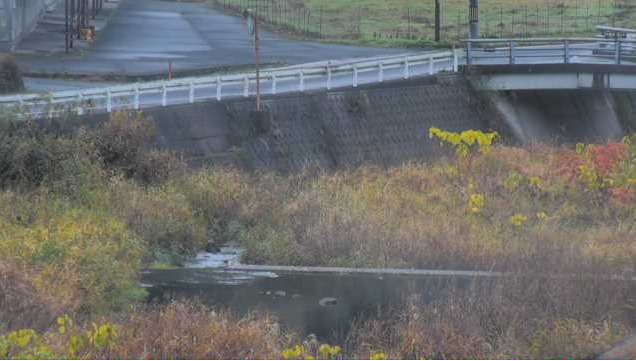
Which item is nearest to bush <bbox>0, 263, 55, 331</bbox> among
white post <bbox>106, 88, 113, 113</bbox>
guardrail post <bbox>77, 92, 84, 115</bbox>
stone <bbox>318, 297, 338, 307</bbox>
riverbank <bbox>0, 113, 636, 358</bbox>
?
riverbank <bbox>0, 113, 636, 358</bbox>

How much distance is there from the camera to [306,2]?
76.3 metres

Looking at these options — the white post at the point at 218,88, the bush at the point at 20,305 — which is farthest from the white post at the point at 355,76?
the bush at the point at 20,305

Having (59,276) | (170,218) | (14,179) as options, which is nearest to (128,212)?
(170,218)

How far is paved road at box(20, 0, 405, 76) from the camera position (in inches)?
1550

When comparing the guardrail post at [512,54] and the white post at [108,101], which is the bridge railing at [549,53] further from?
the white post at [108,101]

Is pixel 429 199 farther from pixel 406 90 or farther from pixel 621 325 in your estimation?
pixel 621 325

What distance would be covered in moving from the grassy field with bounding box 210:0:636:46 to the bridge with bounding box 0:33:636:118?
45.1 ft

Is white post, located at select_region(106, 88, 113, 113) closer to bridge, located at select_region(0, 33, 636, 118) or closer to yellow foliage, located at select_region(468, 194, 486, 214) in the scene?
bridge, located at select_region(0, 33, 636, 118)

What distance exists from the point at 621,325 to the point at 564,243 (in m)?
6.05

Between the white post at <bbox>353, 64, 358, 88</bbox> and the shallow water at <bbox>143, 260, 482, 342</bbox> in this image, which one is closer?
the shallow water at <bbox>143, 260, 482, 342</bbox>

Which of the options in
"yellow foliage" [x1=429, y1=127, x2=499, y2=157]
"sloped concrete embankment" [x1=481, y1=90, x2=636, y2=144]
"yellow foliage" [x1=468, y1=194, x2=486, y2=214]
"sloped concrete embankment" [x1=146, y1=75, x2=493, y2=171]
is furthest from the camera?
"sloped concrete embankment" [x1=481, y1=90, x2=636, y2=144]

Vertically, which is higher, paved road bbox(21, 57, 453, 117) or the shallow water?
paved road bbox(21, 57, 453, 117)

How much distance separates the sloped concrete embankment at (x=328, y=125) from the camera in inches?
1155

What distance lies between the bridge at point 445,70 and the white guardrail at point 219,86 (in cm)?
3
